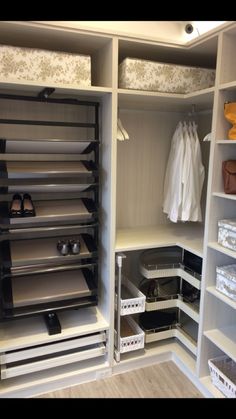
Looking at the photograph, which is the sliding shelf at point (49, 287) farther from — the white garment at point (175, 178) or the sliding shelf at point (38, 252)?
the white garment at point (175, 178)

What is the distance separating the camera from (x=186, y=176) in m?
2.12

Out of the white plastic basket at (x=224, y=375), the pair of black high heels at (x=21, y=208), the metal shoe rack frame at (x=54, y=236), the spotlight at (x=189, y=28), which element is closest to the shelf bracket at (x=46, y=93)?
the metal shoe rack frame at (x=54, y=236)

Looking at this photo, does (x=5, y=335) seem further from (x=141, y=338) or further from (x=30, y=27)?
(x=30, y=27)

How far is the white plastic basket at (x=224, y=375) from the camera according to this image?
5.75 ft

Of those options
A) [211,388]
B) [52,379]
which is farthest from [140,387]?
[52,379]

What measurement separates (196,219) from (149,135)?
0.76m

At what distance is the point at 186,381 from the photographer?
203 cm

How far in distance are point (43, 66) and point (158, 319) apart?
1.91 meters

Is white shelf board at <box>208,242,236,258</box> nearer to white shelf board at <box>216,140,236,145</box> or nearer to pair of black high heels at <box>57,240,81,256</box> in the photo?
white shelf board at <box>216,140,236,145</box>

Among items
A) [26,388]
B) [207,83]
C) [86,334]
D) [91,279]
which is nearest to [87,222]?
[91,279]

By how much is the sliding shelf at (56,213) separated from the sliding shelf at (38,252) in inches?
5.8

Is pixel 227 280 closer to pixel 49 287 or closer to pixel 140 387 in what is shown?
pixel 140 387

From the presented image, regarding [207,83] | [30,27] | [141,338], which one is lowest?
[141,338]
